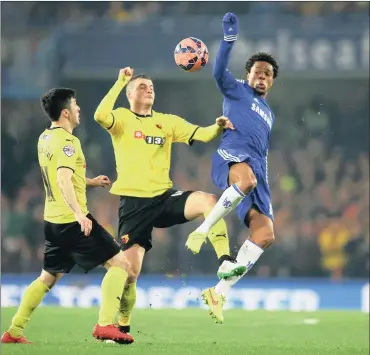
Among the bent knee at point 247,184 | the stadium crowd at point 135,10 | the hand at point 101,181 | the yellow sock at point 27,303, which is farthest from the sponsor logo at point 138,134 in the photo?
the stadium crowd at point 135,10

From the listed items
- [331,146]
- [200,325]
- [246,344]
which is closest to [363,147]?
[331,146]

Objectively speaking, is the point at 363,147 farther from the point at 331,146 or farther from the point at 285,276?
the point at 285,276

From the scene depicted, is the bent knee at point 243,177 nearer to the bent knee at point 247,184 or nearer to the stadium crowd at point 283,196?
the bent knee at point 247,184

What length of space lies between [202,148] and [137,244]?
Answer: 385 inches

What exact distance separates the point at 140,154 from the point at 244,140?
0.92 meters

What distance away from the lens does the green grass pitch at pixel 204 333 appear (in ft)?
28.2

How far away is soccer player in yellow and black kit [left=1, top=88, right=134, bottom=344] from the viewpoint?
27.6 ft

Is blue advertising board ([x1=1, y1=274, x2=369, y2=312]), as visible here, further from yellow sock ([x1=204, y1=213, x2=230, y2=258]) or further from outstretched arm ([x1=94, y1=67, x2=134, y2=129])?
outstretched arm ([x1=94, y1=67, x2=134, y2=129])

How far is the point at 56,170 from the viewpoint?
8.48 meters

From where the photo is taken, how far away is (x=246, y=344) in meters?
9.84

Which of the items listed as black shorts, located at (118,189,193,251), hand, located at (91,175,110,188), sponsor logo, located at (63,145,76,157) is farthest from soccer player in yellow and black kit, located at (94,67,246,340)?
sponsor logo, located at (63,145,76,157)

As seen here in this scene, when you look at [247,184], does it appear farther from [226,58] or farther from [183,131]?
[226,58]

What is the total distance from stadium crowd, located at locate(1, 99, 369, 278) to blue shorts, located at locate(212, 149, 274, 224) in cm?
782

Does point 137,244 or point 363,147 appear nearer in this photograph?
point 137,244
